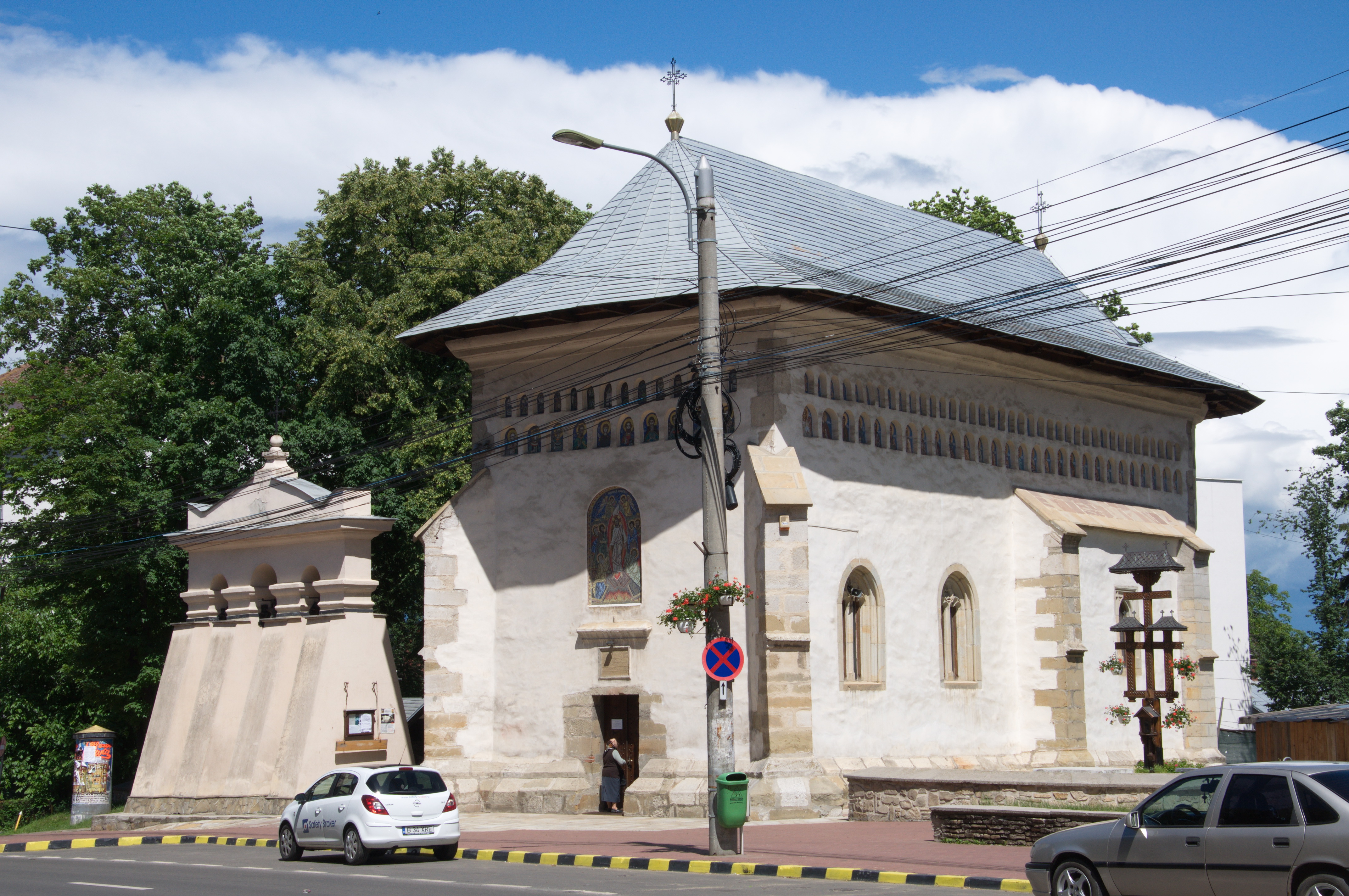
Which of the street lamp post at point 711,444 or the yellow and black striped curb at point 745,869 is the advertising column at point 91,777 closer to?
the yellow and black striped curb at point 745,869

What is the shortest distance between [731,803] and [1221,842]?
22.9 ft

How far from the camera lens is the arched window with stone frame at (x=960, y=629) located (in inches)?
1025

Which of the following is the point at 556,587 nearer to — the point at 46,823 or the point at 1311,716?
the point at 1311,716

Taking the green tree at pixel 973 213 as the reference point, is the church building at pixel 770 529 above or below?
below

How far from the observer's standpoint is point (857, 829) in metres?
19.7

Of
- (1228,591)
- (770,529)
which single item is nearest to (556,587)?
(770,529)

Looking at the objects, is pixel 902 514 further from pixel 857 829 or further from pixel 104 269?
pixel 104 269

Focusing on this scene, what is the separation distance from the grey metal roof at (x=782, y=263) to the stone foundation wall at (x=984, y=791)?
696cm

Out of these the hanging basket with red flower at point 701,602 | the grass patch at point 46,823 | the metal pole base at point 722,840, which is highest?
the hanging basket with red flower at point 701,602

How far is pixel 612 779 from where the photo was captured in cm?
2359

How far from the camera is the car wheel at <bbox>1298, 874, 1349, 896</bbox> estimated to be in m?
9.97

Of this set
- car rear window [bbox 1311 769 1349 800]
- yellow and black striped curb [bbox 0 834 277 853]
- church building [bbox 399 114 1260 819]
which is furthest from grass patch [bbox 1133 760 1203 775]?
yellow and black striped curb [bbox 0 834 277 853]

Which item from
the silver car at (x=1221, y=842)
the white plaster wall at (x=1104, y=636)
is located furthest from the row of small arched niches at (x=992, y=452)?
the silver car at (x=1221, y=842)

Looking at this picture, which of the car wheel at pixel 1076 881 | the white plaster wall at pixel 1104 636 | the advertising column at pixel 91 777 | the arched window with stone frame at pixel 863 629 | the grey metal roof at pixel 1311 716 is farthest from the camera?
the grey metal roof at pixel 1311 716
